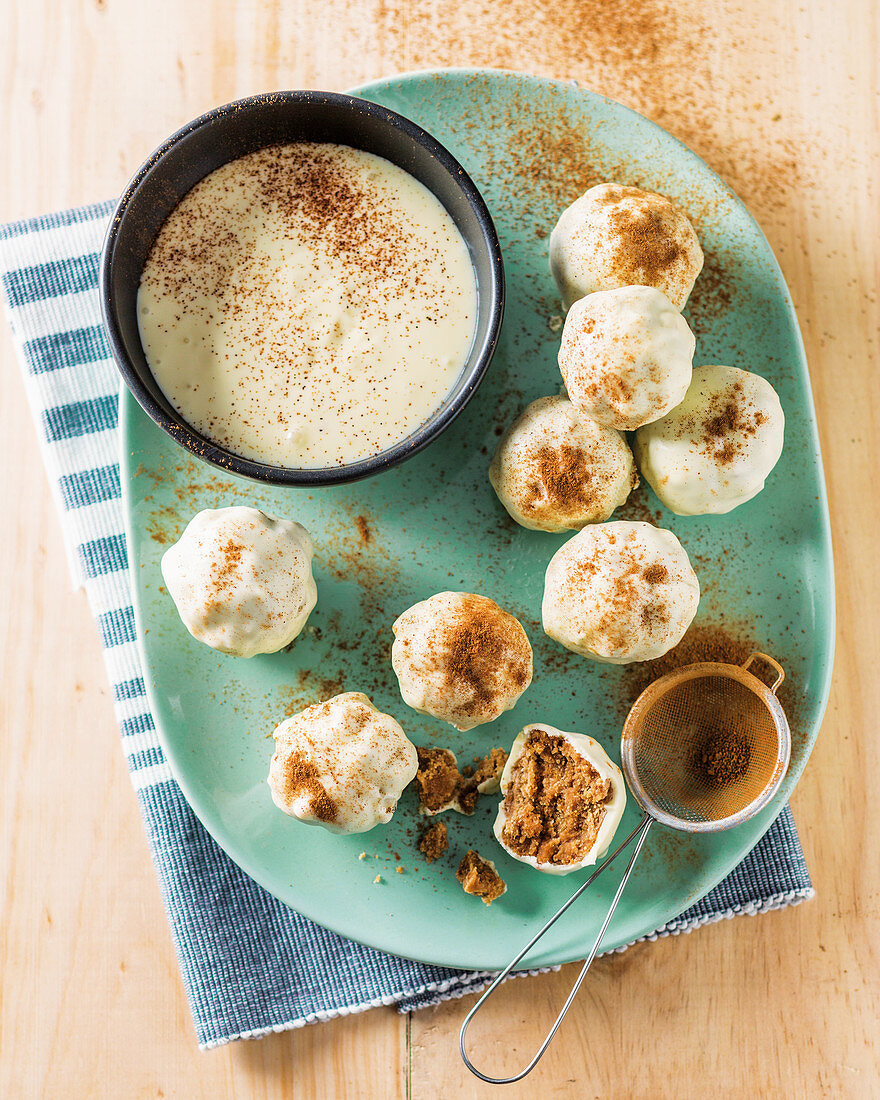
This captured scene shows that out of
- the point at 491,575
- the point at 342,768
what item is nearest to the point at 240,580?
the point at 342,768

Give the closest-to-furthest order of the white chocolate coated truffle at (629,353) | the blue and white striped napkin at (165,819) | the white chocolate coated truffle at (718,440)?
1. the white chocolate coated truffle at (629,353)
2. the white chocolate coated truffle at (718,440)
3. the blue and white striped napkin at (165,819)

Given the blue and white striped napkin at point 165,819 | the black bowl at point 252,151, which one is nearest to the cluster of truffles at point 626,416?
the black bowl at point 252,151

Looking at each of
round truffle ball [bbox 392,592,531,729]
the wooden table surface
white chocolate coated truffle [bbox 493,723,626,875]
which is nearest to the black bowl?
round truffle ball [bbox 392,592,531,729]

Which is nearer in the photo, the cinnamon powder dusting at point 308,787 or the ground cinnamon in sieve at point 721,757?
the cinnamon powder dusting at point 308,787

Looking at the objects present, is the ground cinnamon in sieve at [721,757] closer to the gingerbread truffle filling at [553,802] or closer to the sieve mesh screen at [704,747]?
the sieve mesh screen at [704,747]

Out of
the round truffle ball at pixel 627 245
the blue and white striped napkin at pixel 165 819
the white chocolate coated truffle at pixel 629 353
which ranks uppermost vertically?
the round truffle ball at pixel 627 245

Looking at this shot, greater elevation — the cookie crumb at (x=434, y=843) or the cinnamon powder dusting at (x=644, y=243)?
the cinnamon powder dusting at (x=644, y=243)

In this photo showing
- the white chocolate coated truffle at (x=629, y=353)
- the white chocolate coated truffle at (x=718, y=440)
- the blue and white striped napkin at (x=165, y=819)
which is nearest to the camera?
the white chocolate coated truffle at (x=629, y=353)
